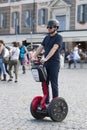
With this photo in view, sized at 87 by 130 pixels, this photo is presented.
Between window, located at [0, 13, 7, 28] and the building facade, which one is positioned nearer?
the building facade

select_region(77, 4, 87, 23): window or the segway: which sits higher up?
the segway

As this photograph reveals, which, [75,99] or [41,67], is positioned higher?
[41,67]

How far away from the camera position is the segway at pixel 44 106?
932 centimetres

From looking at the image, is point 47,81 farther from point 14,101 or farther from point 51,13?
point 51,13

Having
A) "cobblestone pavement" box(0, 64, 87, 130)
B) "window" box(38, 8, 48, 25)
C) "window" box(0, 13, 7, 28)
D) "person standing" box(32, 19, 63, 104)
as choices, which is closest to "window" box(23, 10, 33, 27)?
"window" box(38, 8, 48, 25)

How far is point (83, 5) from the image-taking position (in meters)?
51.6

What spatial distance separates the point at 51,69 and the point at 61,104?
0.67 meters

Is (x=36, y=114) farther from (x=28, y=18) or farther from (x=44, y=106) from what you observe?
(x=28, y=18)

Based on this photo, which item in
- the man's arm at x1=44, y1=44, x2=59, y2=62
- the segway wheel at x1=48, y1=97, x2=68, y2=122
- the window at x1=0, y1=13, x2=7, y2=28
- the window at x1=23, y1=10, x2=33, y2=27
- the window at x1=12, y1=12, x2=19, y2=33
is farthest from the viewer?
the window at x1=0, y1=13, x2=7, y2=28

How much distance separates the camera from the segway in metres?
9.32

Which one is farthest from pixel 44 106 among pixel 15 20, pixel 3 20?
pixel 3 20

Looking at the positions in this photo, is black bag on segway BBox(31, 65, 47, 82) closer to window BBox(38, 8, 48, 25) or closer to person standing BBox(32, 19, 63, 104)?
person standing BBox(32, 19, 63, 104)

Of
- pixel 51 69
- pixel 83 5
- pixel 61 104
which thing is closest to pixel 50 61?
pixel 51 69

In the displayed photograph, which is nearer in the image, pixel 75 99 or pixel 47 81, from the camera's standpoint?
pixel 47 81
